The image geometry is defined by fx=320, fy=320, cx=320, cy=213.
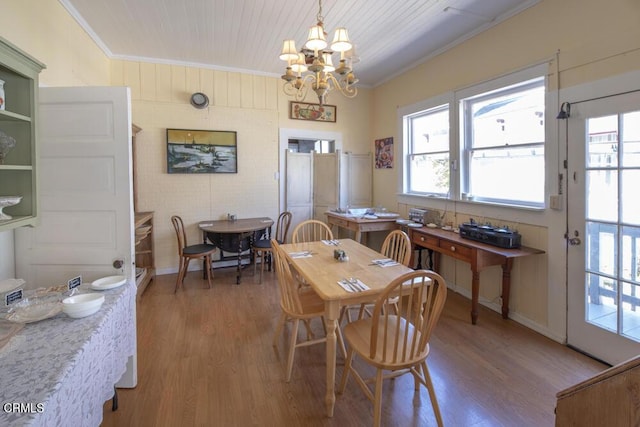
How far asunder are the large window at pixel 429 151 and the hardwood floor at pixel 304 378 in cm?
175

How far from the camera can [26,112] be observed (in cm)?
165

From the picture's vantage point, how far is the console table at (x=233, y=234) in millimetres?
4016

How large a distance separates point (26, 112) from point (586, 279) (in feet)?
12.4

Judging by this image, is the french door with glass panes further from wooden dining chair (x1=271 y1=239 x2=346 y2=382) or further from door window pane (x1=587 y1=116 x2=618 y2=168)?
wooden dining chair (x1=271 y1=239 x2=346 y2=382)

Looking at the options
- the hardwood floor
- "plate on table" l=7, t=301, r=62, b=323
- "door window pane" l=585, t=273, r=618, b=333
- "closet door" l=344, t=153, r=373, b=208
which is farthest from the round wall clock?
"door window pane" l=585, t=273, r=618, b=333

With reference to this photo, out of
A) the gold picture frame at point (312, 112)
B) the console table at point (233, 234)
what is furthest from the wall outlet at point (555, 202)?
the gold picture frame at point (312, 112)

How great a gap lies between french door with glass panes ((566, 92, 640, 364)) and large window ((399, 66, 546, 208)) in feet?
1.30

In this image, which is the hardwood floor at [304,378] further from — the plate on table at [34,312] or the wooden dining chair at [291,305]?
the plate on table at [34,312]

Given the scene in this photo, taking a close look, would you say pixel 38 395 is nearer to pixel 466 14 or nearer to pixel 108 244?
pixel 108 244

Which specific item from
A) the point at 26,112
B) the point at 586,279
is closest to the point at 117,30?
the point at 26,112

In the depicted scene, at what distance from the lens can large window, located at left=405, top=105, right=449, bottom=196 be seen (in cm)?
403

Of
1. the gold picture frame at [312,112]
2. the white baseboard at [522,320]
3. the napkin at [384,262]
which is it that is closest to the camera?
the napkin at [384,262]

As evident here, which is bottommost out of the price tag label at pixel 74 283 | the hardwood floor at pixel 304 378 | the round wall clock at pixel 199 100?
the hardwood floor at pixel 304 378

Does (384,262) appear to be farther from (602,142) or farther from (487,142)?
(487,142)
